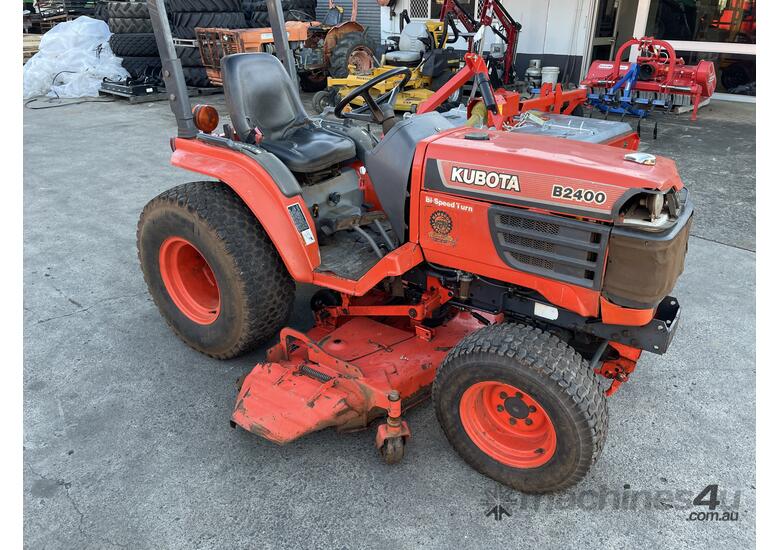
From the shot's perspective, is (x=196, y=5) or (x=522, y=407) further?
(x=196, y=5)

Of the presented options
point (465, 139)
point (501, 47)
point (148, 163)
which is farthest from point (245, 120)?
point (501, 47)

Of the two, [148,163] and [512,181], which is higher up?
[512,181]

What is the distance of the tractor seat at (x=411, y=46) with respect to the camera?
866 cm

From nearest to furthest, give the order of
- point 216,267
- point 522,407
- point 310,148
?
point 522,407, point 216,267, point 310,148

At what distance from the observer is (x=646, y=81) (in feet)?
27.0

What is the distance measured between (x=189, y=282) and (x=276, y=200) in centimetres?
88

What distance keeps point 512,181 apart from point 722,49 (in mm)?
9968

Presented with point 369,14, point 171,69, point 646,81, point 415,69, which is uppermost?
point 369,14

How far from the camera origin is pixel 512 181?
6.64 feet

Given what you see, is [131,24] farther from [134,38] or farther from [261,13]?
[261,13]

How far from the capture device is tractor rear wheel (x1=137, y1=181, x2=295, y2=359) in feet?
8.48

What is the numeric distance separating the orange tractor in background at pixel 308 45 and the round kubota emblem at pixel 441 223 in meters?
7.29

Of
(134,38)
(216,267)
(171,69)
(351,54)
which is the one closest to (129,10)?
(134,38)

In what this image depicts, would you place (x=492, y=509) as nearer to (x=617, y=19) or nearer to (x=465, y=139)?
(x=465, y=139)
